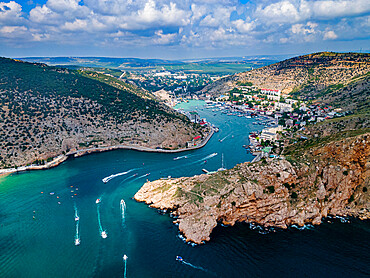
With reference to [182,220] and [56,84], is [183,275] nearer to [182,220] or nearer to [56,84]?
[182,220]

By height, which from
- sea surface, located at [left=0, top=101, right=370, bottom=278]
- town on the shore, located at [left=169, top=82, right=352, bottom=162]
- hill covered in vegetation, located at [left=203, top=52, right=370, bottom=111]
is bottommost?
sea surface, located at [left=0, top=101, right=370, bottom=278]

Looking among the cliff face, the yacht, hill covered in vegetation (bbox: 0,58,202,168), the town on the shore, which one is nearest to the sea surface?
the yacht

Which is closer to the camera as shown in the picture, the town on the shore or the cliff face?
the cliff face

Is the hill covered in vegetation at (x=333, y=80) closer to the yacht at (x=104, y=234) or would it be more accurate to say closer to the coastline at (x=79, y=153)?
the coastline at (x=79, y=153)

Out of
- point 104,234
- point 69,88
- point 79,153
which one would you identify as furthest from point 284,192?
point 69,88

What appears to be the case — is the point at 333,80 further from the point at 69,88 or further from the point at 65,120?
the point at 65,120

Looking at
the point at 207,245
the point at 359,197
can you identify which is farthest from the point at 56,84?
the point at 359,197

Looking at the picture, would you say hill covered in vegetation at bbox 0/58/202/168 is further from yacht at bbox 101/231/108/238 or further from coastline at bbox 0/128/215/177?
yacht at bbox 101/231/108/238
